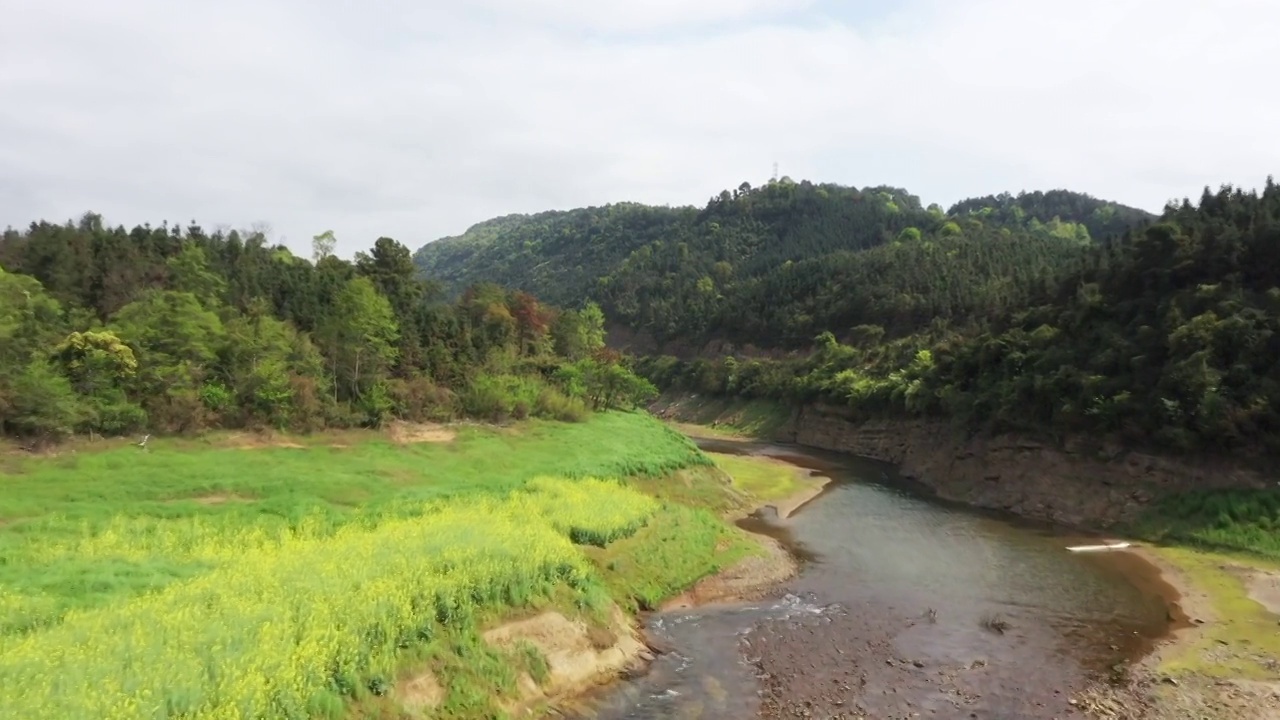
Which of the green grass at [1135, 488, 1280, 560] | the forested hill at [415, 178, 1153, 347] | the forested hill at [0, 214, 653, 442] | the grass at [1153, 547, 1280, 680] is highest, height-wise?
the forested hill at [415, 178, 1153, 347]

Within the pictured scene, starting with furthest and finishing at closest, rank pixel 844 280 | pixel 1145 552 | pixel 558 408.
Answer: pixel 844 280, pixel 558 408, pixel 1145 552

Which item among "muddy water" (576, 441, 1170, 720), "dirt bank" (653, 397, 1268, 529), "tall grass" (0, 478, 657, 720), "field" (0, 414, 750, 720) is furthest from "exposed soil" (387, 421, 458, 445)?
"dirt bank" (653, 397, 1268, 529)

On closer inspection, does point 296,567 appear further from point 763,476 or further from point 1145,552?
point 763,476

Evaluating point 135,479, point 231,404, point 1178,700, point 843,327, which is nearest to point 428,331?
point 231,404

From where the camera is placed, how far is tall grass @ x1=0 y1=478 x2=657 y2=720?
12.3 meters

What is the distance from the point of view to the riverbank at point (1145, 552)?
1959 centimetres

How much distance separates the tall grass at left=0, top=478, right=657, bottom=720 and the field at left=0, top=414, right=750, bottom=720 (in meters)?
0.05

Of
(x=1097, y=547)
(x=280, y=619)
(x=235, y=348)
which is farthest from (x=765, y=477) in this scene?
(x=280, y=619)

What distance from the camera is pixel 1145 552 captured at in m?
34.9

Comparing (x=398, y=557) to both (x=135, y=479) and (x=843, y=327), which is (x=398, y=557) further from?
(x=843, y=327)

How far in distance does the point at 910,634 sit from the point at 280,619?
18.2 m

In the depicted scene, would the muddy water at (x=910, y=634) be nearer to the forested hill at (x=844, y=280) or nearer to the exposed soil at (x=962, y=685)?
the exposed soil at (x=962, y=685)

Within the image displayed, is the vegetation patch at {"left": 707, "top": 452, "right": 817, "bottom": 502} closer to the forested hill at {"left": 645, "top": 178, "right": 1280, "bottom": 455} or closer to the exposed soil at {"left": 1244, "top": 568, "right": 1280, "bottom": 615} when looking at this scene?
the forested hill at {"left": 645, "top": 178, "right": 1280, "bottom": 455}

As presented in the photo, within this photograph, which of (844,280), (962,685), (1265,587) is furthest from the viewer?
(844,280)
